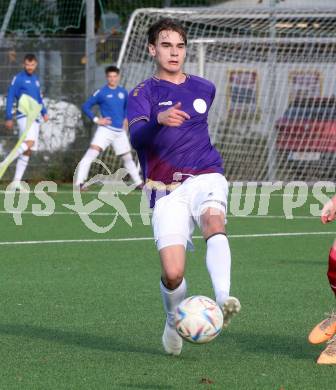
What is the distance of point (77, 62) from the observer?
68.0 ft

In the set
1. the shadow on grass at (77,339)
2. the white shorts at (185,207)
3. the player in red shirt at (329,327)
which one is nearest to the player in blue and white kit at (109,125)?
the shadow on grass at (77,339)

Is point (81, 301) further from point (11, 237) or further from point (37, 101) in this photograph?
point (37, 101)

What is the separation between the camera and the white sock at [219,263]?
6.16m

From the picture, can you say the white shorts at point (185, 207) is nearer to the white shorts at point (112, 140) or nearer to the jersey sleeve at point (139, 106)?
the jersey sleeve at point (139, 106)

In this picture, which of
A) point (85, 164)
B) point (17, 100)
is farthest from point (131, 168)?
point (17, 100)

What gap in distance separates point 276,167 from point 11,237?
865 centimetres

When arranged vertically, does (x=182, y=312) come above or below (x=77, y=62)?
above

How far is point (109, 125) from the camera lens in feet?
61.9

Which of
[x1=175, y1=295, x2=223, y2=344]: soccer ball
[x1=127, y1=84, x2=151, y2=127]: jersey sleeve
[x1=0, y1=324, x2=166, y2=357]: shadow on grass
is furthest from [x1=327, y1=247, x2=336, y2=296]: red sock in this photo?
[x1=127, y1=84, x2=151, y2=127]: jersey sleeve

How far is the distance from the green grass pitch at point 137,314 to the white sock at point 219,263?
46cm

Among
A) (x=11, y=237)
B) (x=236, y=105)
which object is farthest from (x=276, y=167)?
(x=11, y=237)

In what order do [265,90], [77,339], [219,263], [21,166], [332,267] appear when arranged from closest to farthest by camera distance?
[219,263] < [332,267] < [77,339] < [21,166] < [265,90]

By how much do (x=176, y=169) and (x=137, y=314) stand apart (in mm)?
1598

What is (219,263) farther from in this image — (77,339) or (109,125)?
(109,125)
